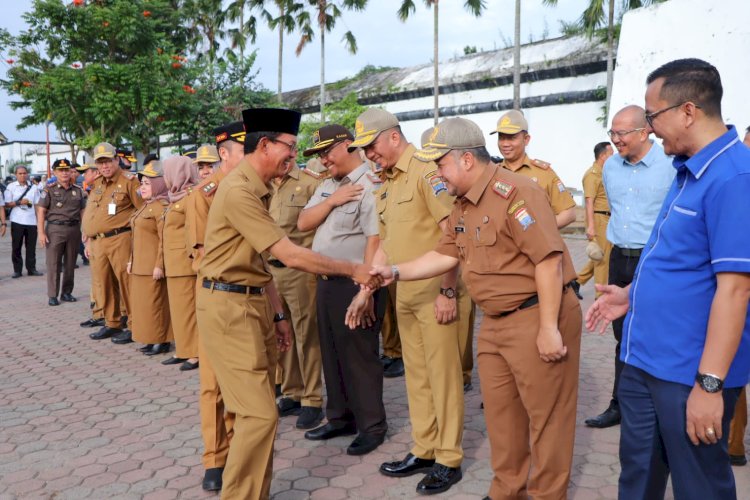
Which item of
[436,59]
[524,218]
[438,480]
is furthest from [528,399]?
[436,59]

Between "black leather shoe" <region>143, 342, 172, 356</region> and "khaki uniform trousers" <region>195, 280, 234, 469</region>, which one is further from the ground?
"khaki uniform trousers" <region>195, 280, 234, 469</region>

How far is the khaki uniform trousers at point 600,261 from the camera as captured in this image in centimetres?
636

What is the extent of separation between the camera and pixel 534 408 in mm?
2959

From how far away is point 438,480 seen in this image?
3.63 meters

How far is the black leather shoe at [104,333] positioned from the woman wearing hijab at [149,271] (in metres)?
0.98

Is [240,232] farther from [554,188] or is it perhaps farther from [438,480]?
[554,188]

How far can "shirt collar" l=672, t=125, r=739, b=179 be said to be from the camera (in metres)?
2.13

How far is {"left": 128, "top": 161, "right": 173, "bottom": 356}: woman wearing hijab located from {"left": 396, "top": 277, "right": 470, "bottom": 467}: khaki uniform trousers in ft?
12.9

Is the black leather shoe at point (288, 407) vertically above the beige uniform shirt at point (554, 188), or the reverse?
the beige uniform shirt at point (554, 188)

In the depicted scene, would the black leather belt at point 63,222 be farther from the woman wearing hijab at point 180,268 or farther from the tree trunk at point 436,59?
the tree trunk at point 436,59

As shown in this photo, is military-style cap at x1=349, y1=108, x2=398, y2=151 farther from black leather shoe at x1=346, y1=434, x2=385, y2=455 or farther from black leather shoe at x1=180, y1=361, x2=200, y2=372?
black leather shoe at x1=180, y1=361, x2=200, y2=372

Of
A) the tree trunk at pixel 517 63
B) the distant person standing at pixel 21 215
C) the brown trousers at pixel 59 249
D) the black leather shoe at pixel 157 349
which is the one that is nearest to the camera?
the black leather shoe at pixel 157 349

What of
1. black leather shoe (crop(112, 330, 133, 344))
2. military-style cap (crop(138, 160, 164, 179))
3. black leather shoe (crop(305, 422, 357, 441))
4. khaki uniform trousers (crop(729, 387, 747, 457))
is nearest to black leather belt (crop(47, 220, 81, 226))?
black leather shoe (crop(112, 330, 133, 344))

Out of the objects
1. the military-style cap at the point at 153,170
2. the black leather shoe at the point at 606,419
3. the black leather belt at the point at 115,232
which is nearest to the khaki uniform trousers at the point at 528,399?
the black leather shoe at the point at 606,419
